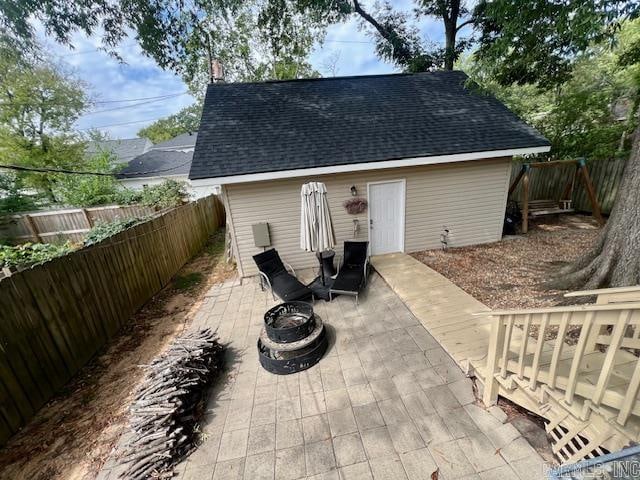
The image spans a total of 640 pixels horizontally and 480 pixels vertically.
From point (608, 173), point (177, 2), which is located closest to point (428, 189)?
point (608, 173)

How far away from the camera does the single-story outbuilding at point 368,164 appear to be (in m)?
6.38

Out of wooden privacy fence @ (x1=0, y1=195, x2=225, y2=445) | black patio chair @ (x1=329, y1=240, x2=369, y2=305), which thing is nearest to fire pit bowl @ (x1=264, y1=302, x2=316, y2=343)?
black patio chair @ (x1=329, y1=240, x2=369, y2=305)

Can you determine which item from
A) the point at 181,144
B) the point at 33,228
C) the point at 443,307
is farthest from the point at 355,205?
the point at 181,144

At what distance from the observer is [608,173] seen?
8836 mm

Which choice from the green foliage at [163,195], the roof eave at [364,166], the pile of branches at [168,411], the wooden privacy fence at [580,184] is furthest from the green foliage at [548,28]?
the green foliage at [163,195]

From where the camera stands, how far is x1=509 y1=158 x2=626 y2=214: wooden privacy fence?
870 centimetres

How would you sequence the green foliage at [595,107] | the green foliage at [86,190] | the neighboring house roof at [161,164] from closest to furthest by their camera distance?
the green foliage at [595,107] → the green foliage at [86,190] → the neighboring house roof at [161,164]

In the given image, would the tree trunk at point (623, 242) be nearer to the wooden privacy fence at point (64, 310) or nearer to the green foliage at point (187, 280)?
the wooden privacy fence at point (64, 310)

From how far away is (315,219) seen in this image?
4949mm

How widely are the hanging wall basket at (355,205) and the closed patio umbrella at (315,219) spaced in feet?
6.34

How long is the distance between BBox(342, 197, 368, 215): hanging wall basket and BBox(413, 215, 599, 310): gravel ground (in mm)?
2158

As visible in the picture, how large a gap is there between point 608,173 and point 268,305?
1210 cm

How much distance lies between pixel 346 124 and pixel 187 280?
6.50 metres

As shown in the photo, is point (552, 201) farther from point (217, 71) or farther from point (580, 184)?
point (217, 71)
